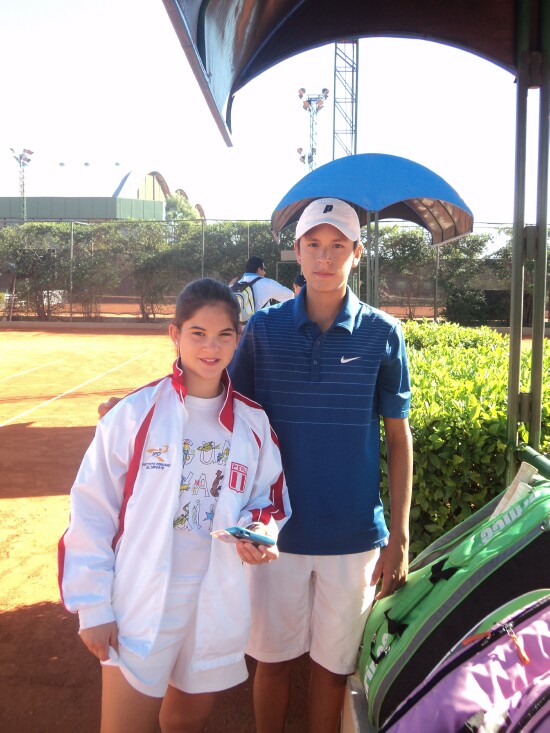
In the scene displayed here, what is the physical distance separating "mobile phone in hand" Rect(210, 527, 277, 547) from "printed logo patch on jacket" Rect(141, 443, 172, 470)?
25cm

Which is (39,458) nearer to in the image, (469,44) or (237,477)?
(237,477)

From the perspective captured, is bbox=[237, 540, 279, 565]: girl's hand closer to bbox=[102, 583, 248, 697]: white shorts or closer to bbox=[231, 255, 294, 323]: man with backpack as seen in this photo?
bbox=[102, 583, 248, 697]: white shorts

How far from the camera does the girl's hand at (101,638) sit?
1792 millimetres

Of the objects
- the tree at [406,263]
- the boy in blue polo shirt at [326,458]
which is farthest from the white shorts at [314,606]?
the tree at [406,263]

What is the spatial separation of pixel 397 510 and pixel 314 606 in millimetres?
460

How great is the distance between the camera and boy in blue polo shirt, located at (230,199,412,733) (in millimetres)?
A: 2238

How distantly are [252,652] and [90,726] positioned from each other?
3.42ft

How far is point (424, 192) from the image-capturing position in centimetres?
716

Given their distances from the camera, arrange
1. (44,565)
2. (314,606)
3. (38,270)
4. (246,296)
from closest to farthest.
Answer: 1. (314,606)
2. (44,565)
3. (246,296)
4. (38,270)

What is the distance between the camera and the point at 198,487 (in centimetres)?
199

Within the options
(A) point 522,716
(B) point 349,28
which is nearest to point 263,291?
(B) point 349,28

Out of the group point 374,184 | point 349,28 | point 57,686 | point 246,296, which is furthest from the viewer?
point 246,296

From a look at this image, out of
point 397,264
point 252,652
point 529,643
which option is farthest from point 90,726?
point 397,264

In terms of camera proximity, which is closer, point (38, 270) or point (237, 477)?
point (237, 477)
